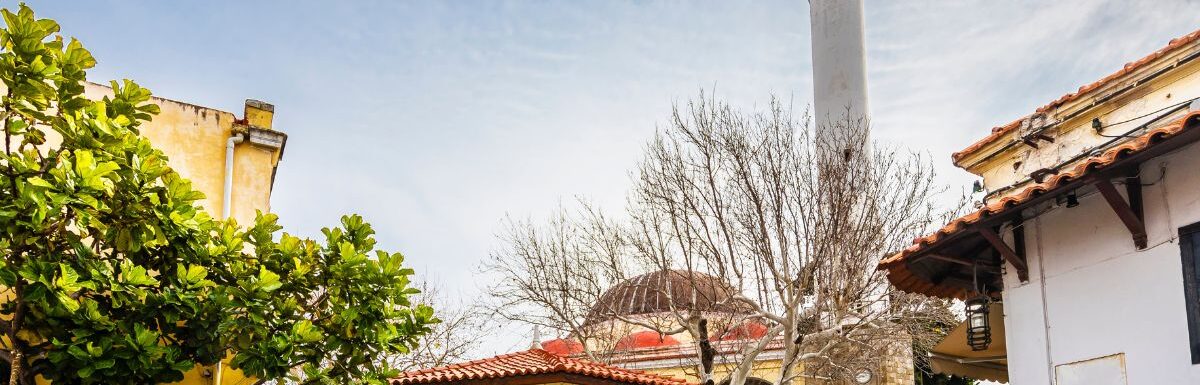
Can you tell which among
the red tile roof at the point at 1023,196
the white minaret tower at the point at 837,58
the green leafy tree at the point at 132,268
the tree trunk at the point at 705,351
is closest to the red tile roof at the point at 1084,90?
the red tile roof at the point at 1023,196

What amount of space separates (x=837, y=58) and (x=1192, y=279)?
1797 cm

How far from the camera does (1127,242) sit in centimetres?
862

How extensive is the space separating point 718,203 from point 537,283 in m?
5.85

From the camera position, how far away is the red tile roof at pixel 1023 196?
25.5 feet

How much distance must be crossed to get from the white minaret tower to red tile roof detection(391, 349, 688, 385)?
1176 cm

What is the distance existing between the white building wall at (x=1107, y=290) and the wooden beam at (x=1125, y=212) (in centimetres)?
6

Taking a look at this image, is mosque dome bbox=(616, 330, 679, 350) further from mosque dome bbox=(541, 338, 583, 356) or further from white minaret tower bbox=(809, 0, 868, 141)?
white minaret tower bbox=(809, 0, 868, 141)

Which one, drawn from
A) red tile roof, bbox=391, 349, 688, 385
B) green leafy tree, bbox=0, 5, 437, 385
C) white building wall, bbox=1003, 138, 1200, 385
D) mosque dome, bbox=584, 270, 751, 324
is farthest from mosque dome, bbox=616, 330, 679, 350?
Answer: white building wall, bbox=1003, 138, 1200, 385

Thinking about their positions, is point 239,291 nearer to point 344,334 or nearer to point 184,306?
point 184,306

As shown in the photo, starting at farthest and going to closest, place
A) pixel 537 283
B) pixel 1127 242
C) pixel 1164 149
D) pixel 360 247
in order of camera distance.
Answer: pixel 537 283 < pixel 360 247 < pixel 1127 242 < pixel 1164 149

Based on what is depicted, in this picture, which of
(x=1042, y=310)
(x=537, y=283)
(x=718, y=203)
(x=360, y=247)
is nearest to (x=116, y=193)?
(x=360, y=247)

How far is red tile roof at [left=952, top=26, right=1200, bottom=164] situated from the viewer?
1046 centimetres

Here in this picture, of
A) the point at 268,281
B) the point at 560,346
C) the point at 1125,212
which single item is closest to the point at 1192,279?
the point at 1125,212

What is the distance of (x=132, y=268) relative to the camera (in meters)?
8.67
